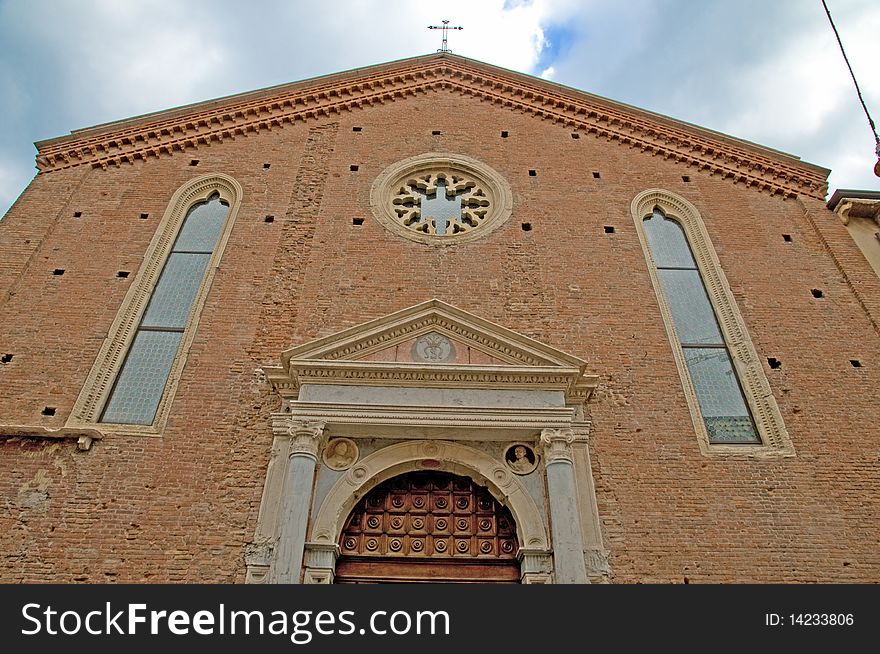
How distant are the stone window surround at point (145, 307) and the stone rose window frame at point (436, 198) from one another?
2.44 m

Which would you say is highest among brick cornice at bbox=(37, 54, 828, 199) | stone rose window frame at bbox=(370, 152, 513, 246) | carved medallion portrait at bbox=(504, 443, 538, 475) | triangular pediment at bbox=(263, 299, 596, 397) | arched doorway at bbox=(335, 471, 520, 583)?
brick cornice at bbox=(37, 54, 828, 199)

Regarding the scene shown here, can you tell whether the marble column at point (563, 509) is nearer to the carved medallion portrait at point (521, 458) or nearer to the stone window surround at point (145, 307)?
the carved medallion portrait at point (521, 458)

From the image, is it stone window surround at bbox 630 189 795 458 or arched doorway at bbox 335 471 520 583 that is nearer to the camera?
arched doorway at bbox 335 471 520 583

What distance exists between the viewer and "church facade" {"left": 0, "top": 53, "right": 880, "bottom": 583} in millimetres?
6859

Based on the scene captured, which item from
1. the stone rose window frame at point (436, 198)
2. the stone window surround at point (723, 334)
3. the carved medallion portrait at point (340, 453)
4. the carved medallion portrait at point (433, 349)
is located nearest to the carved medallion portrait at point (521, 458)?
the carved medallion portrait at point (433, 349)

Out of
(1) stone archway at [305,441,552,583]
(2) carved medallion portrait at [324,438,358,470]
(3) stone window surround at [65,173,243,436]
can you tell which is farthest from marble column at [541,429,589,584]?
(3) stone window surround at [65,173,243,436]

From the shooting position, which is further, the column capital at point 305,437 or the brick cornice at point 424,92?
the brick cornice at point 424,92

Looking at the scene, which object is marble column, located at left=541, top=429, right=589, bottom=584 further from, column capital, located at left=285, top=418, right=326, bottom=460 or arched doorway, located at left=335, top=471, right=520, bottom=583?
column capital, located at left=285, top=418, right=326, bottom=460

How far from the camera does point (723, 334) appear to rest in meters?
8.95

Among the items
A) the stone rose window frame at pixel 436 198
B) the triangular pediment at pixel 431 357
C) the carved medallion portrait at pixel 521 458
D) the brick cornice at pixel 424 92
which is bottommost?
the carved medallion portrait at pixel 521 458

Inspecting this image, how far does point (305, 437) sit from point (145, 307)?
3.52 m

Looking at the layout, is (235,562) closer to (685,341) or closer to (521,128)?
(685,341)

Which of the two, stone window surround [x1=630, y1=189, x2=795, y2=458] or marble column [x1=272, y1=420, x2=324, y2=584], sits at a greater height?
stone window surround [x1=630, y1=189, x2=795, y2=458]

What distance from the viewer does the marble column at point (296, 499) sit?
6.41 metres
